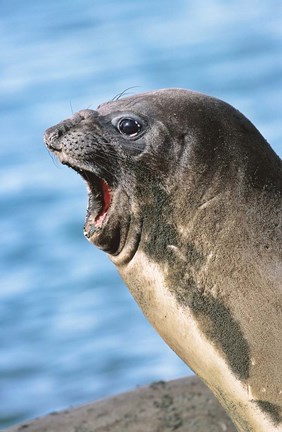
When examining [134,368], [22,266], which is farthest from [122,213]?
[22,266]

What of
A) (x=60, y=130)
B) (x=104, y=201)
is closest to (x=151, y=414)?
(x=104, y=201)

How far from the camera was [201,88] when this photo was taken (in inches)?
340

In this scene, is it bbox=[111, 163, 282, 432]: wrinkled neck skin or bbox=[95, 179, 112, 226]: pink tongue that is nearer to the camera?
bbox=[111, 163, 282, 432]: wrinkled neck skin

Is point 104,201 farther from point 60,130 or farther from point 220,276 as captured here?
point 220,276

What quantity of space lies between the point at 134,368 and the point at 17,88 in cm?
332

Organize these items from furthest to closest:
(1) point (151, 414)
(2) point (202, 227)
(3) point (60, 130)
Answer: (1) point (151, 414)
(3) point (60, 130)
(2) point (202, 227)

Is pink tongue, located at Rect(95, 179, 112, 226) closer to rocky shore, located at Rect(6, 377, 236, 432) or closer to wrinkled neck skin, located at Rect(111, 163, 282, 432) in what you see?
wrinkled neck skin, located at Rect(111, 163, 282, 432)

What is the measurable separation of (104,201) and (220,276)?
12.8 inches

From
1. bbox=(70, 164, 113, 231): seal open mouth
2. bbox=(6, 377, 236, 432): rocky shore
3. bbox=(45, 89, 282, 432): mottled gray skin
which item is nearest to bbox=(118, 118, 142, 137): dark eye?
bbox=(45, 89, 282, 432): mottled gray skin

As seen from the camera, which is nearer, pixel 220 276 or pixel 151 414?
pixel 220 276

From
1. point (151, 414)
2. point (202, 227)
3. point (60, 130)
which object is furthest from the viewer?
point (151, 414)

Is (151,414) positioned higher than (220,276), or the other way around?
(151,414)

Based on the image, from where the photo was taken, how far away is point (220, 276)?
10.1 ft

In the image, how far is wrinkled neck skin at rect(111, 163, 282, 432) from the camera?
3.07 m
